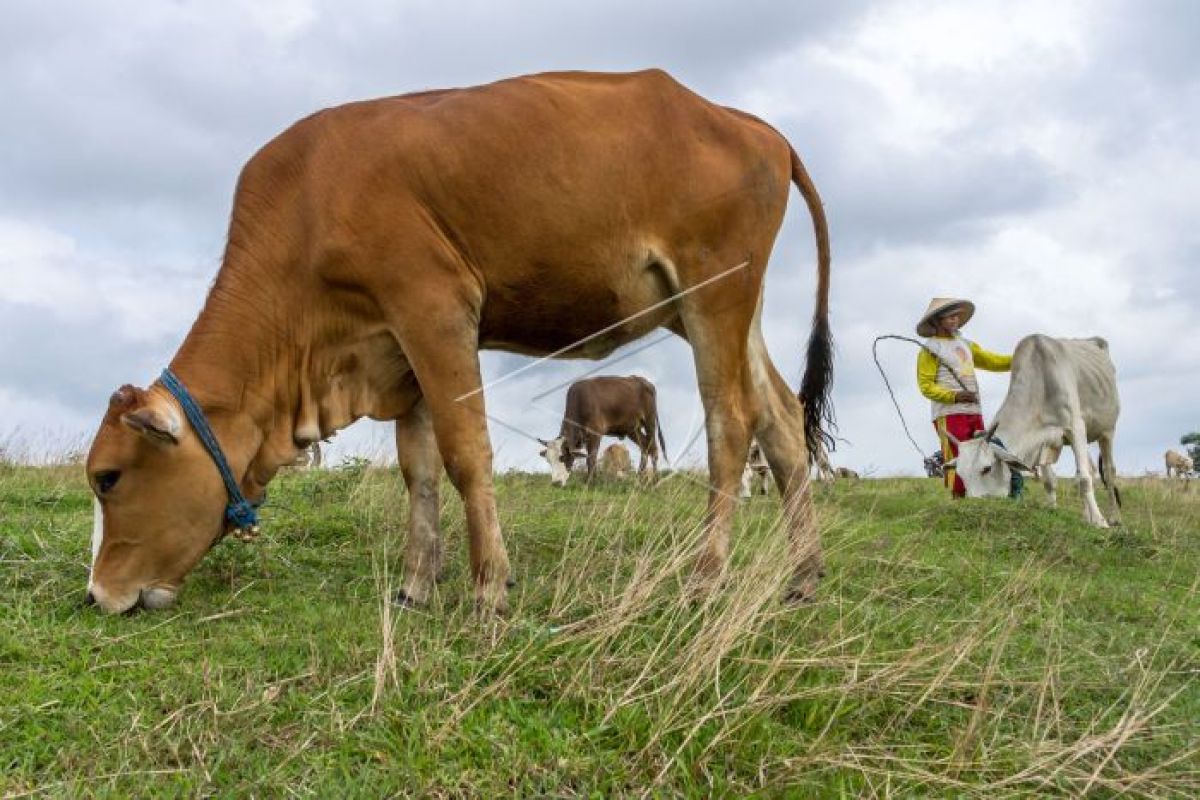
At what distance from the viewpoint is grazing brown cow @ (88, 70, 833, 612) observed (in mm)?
5016

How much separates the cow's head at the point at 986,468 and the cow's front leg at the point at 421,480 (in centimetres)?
738

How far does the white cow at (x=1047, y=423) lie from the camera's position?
1168 centimetres

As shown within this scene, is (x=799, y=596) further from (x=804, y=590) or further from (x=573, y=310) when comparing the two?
(x=573, y=310)

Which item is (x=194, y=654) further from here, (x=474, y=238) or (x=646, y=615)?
(x=474, y=238)

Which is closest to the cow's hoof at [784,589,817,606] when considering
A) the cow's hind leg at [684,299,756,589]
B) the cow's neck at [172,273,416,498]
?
the cow's hind leg at [684,299,756,589]

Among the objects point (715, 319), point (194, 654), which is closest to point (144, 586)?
point (194, 654)

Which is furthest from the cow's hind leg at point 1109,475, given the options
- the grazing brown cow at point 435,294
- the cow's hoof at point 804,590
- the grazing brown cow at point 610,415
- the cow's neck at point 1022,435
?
the grazing brown cow at point 435,294

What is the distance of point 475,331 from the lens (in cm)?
509

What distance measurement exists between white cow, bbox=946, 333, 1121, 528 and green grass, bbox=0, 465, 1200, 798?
562 centimetres

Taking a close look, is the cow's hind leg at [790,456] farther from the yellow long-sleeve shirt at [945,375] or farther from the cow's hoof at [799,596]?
the yellow long-sleeve shirt at [945,375]

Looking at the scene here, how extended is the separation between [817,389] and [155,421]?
3.57 m

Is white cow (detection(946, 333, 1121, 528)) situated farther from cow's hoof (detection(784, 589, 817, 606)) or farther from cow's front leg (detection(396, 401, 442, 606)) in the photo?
cow's front leg (detection(396, 401, 442, 606))

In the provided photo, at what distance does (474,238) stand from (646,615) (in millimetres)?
1761

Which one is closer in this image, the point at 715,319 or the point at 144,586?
the point at 144,586
